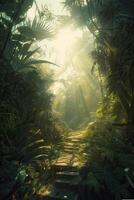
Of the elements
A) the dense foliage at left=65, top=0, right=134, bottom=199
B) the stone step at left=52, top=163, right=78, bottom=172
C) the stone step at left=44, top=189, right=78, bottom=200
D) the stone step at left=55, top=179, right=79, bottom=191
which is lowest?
the stone step at left=44, top=189, right=78, bottom=200

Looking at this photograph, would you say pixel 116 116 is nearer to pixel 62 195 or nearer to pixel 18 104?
pixel 18 104

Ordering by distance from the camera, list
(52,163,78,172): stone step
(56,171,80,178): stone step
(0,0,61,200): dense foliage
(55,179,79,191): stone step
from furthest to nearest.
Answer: (52,163,78,172): stone step → (56,171,80,178): stone step → (55,179,79,191): stone step → (0,0,61,200): dense foliage

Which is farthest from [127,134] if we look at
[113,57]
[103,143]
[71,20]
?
[71,20]

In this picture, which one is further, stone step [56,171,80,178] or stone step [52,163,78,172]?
stone step [52,163,78,172]

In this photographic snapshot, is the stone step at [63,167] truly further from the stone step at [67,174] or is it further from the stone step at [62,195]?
the stone step at [62,195]

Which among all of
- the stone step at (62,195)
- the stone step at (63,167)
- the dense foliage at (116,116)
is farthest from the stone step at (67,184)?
the stone step at (63,167)

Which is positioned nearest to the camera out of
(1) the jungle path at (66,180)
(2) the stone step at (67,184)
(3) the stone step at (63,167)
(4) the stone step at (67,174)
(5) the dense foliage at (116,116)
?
(1) the jungle path at (66,180)

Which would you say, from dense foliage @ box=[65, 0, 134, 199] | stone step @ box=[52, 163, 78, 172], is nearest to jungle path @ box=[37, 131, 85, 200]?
stone step @ box=[52, 163, 78, 172]

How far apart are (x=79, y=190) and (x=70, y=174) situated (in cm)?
79

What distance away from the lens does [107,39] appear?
11.4m

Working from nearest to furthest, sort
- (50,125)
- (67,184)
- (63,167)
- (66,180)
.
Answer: (67,184), (66,180), (63,167), (50,125)

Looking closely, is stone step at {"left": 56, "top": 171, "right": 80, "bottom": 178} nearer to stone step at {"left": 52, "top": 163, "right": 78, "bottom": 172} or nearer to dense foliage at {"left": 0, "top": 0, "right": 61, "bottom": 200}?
stone step at {"left": 52, "top": 163, "right": 78, "bottom": 172}

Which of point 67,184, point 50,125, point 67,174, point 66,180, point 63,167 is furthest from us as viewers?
point 50,125

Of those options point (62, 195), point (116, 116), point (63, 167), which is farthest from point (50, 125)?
point (62, 195)
